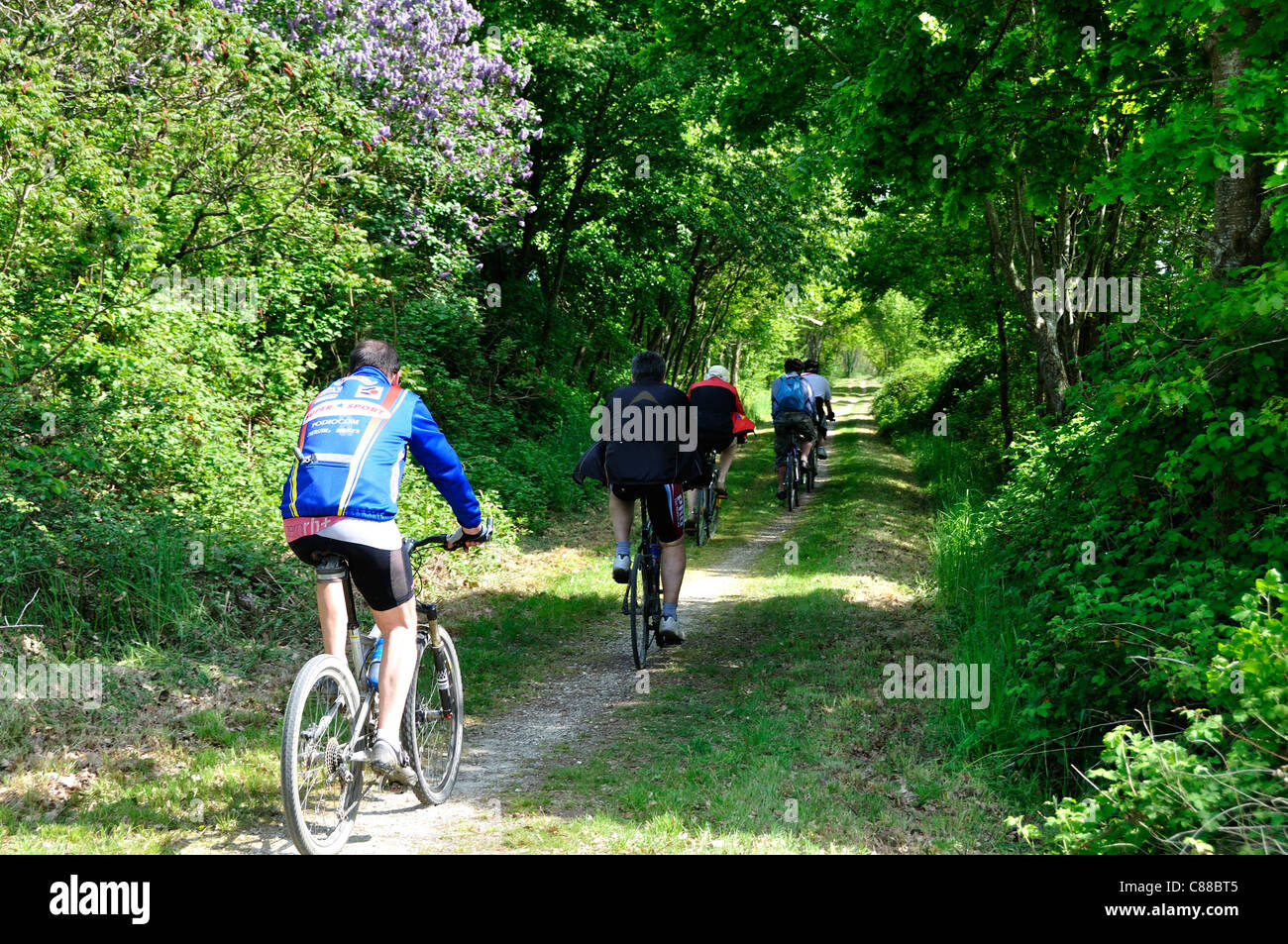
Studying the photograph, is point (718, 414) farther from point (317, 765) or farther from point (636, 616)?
point (317, 765)

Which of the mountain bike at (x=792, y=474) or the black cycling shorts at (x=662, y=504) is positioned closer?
the black cycling shorts at (x=662, y=504)

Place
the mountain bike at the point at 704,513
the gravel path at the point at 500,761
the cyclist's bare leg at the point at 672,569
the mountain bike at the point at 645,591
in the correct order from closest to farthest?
the gravel path at the point at 500,761, the mountain bike at the point at 645,591, the cyclist's bare leg at the point at 672,569, the mountain bike at the point at 704,513

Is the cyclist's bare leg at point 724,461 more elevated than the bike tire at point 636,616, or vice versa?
the cyclist's bare leg at point 724,461

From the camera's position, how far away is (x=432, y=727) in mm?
4887

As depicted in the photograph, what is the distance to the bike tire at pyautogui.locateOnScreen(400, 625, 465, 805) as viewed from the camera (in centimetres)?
438

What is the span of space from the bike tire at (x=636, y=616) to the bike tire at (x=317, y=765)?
126 inches

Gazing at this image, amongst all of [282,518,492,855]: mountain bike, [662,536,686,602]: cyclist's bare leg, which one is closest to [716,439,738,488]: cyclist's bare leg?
[662,536,686,602]: cyclist's bare leg

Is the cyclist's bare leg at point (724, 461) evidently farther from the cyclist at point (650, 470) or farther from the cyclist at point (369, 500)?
the cyclist at point (369, 500)

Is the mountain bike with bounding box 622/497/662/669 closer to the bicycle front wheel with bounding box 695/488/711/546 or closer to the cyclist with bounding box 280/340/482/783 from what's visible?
the cyclist with bounding box 280/340/482/783

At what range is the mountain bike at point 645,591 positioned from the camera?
707 centimetres

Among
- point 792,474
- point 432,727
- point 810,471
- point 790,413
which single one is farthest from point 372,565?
point 810,471

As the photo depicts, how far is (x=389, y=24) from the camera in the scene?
11.6 m

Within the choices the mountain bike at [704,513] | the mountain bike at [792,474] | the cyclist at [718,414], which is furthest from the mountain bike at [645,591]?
the mountain bike at [792,474]
